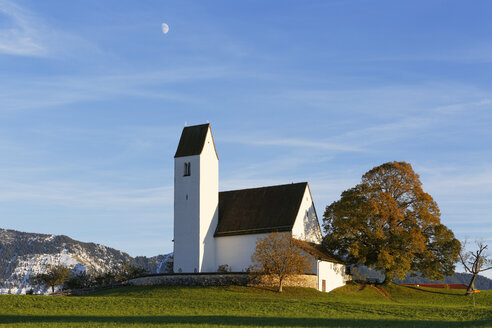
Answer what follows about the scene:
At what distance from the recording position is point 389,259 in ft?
165

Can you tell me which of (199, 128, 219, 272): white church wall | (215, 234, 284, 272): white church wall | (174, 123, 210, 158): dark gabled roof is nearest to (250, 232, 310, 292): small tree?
(215, 234, 284, 272): white church wall

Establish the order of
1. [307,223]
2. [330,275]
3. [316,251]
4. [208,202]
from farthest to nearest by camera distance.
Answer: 1. [208,202]
2. [307,223]
3. [330,275]
4. [316,251]

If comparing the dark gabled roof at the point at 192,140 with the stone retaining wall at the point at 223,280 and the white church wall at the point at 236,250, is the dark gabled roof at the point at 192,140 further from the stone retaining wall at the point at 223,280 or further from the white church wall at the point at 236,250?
the stone retaining wall at the point at 223,280

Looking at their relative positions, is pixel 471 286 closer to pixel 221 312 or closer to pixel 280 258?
pixel 280 258

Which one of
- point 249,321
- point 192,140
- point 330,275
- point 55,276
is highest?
point 192,140

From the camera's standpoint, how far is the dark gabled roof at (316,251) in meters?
50.0

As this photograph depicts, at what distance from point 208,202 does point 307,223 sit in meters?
9.98

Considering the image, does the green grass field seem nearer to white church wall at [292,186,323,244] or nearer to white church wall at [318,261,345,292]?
white church wall at [318,261,345,292]

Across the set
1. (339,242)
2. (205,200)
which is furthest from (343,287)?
(205,200)

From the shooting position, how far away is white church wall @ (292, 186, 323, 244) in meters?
53.3

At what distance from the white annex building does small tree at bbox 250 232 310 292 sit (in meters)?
3.47

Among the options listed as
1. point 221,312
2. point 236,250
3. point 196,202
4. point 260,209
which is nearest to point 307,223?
point 260,209

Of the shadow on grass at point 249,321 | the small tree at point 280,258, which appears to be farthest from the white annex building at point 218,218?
the shadow on grass at point 249,321

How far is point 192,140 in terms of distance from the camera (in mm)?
57281
